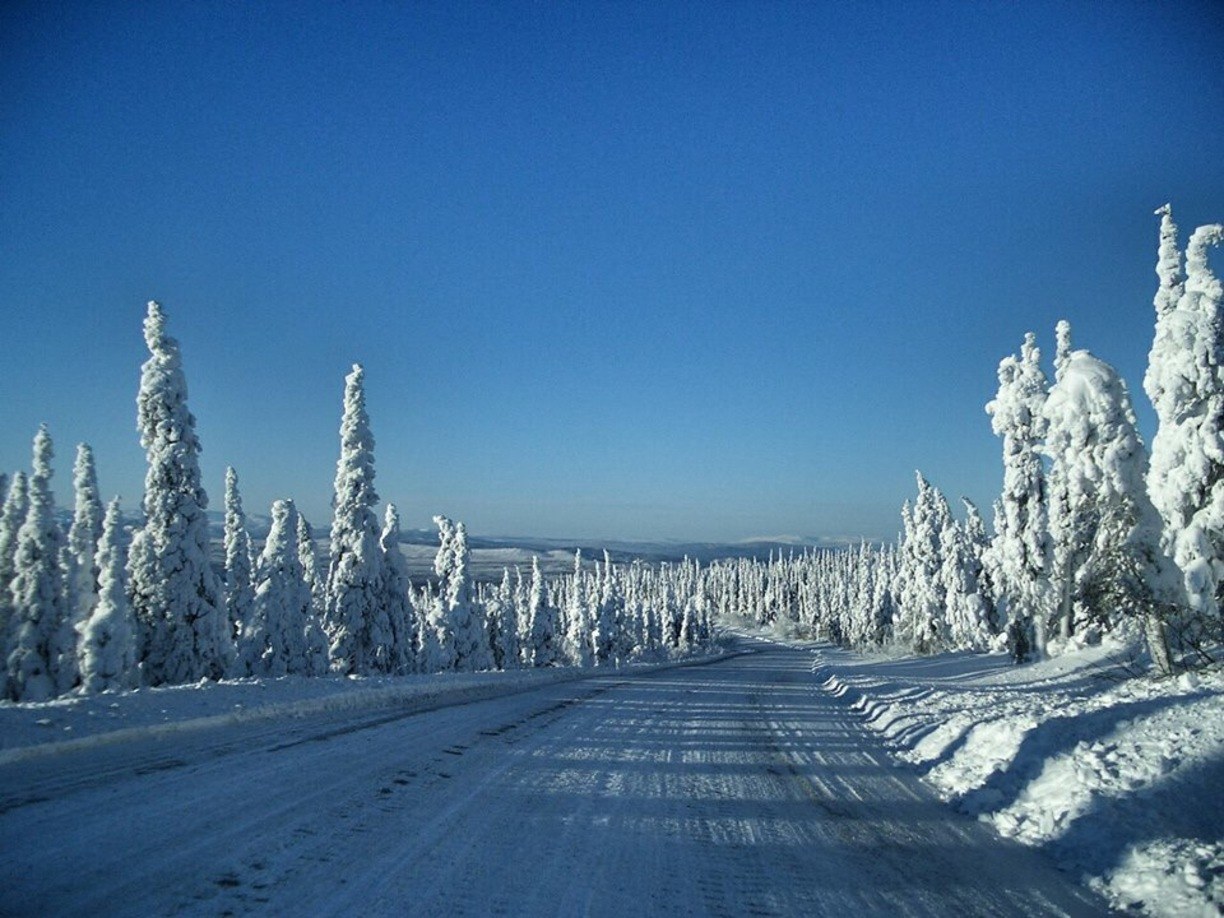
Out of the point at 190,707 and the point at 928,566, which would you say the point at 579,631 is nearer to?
the point at 928,566

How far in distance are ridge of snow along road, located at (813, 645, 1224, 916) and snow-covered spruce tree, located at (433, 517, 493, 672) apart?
41088mm

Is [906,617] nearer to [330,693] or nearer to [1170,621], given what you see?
[1170,621]

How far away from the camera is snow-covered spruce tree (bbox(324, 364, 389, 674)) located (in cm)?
3481

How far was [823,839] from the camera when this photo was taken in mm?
7184

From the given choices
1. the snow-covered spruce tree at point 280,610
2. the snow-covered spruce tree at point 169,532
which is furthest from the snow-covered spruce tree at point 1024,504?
the snow-covered spruce tree at point 280,610

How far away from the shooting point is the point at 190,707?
1272cm

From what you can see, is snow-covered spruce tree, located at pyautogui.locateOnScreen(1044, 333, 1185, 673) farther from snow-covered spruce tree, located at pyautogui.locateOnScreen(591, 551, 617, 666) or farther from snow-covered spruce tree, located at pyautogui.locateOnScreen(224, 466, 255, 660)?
snow-covered spruce tree, located at pyautogui.locateOnScreen(591, 551, 617, 666)

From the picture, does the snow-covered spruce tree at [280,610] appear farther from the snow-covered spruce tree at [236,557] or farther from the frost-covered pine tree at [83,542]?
the frost-covered pine tree at [83,542]

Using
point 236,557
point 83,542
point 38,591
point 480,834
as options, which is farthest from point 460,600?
point 480,834

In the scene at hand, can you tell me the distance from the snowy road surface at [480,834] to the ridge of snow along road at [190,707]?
39 cm

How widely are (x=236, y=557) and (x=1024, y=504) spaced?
4343cm

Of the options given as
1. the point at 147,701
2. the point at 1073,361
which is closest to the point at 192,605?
the point at 147,701

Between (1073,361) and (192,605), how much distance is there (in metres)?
33.1

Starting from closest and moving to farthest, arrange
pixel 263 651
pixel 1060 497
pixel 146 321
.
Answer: pixel 146 321 → pixel 1060 497 → pixel 263 651
